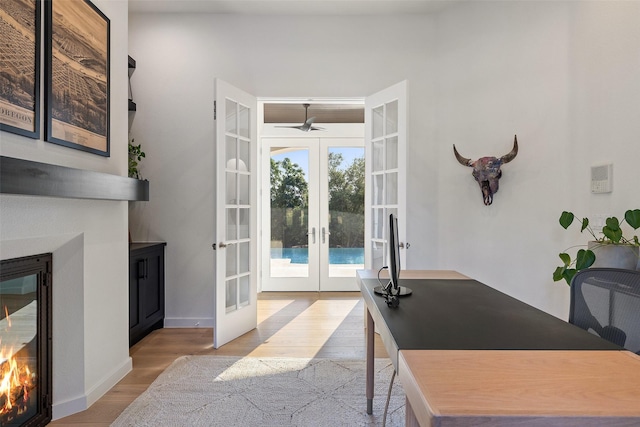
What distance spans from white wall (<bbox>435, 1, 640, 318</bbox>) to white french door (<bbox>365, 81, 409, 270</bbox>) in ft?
1.80

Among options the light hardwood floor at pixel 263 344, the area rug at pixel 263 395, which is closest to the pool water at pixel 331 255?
the light hardwood floor at pixel 263 344

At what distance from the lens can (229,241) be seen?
10.5ft

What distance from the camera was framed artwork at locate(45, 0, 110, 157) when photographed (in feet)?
6.06

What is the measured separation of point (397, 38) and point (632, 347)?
127 inches

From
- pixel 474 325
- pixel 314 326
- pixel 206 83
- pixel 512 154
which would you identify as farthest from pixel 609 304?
pixel 206 83

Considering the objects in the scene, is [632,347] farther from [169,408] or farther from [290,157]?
[290,157]

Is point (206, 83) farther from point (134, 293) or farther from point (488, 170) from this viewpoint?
point (488, 170)

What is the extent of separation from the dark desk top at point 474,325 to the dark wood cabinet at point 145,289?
226 cm

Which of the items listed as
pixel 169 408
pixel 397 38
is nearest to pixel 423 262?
pixel 397 38

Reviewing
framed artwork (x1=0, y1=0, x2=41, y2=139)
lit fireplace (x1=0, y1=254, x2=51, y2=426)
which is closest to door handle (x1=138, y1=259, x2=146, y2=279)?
lit fireplace (x1=0, y1=254, x2=51, y2=426)

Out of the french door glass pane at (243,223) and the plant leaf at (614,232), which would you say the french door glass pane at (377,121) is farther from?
the plant leaf at (614,232)

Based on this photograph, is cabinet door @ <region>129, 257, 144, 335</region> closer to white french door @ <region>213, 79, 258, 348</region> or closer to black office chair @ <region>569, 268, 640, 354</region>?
white french door @ <region>213, 79, 258, 348</region>

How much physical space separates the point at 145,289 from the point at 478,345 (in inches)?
118

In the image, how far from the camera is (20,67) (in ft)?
5.39
